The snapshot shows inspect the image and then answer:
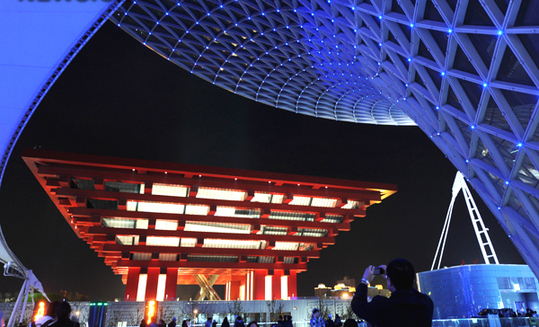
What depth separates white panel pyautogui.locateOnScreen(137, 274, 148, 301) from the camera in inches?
1932

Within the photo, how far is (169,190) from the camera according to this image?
4931cm

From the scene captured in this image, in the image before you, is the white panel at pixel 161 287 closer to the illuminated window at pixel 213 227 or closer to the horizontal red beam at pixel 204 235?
the horizontal red beam at pixel 204 235

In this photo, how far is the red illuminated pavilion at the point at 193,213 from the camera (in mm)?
45062

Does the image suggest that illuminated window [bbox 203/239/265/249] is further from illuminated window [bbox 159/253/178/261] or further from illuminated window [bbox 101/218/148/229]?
illuminated window [bbox 101/218/148/229]

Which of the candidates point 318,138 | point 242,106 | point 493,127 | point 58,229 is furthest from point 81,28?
point 58,229

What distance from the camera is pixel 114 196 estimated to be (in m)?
45.9

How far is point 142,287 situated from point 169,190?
14610mm

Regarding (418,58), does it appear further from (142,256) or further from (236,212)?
(142,256)

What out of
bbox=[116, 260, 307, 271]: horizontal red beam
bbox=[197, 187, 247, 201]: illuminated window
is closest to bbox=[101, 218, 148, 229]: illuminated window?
bbox=[116, 260, 307, 271]: horizontal red beam

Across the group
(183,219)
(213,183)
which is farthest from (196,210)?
(213,183)

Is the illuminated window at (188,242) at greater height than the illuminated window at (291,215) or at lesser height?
lesser

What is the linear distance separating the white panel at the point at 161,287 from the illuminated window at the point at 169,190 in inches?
488

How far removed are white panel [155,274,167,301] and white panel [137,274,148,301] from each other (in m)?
1.85

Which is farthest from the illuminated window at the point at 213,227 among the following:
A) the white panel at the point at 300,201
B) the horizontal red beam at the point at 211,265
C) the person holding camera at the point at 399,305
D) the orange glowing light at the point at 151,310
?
the person holding camera at the point at 399,305
